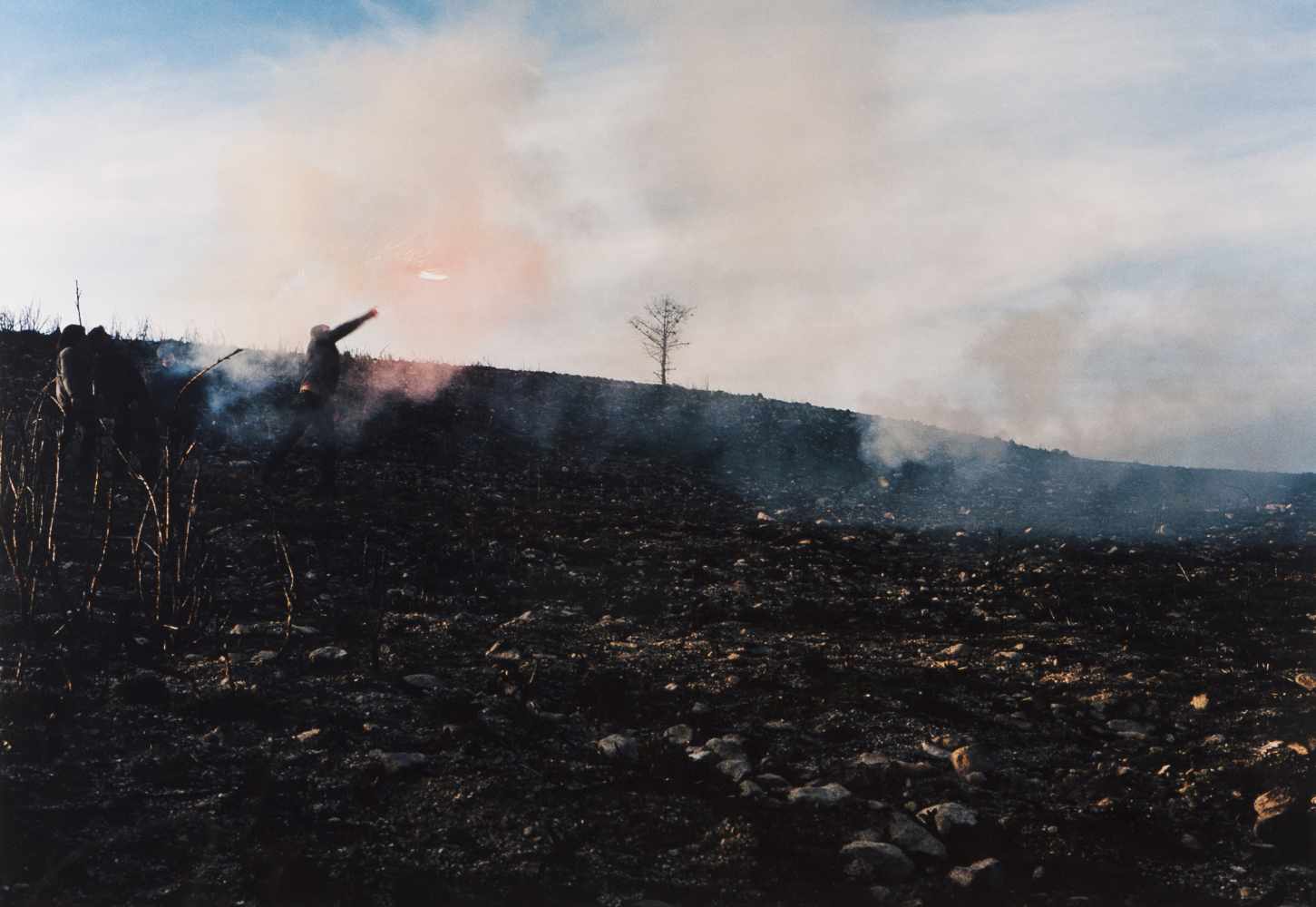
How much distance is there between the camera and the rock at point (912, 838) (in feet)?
14.6

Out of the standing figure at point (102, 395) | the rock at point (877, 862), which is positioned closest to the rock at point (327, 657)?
the rock at point (877, 862)

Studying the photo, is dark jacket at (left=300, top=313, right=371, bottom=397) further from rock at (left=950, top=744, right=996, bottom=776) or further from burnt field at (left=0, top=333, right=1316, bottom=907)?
rock at (left=950, top=744, right=996, bottom=776)

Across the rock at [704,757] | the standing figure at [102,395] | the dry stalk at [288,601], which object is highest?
the standing figure at [102,395]

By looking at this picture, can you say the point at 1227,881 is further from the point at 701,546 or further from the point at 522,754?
the point at 701,546

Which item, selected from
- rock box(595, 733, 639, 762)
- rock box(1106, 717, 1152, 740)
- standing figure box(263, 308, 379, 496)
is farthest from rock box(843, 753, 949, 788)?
standing figure box(263, 308, 379, 496)

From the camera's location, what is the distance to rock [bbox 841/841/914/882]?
4285mm

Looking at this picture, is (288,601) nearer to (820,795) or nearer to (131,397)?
(820,795)

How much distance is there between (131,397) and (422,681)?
23.4 feet

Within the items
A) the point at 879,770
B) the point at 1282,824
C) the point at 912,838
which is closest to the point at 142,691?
the point at 879,770

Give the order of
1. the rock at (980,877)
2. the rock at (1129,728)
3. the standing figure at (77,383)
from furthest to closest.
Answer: the standing figure at (77,383) < the rock at (1129,728) < the rock at (980,877)

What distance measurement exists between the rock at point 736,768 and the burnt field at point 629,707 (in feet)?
0.07

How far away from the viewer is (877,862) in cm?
434

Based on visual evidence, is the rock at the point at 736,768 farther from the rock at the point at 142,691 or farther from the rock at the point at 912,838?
the rock at the point at 142,691

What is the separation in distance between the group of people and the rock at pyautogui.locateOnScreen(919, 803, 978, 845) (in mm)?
8844
